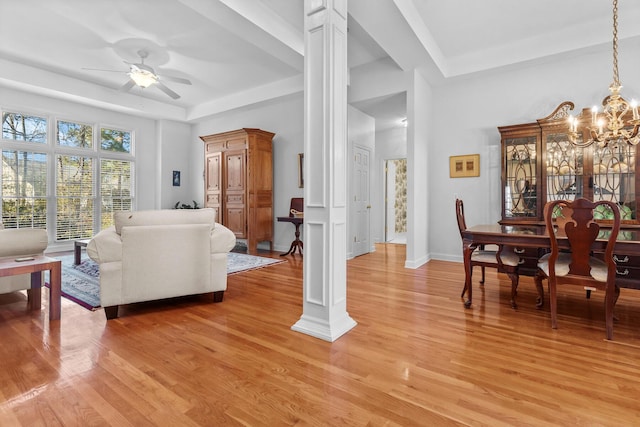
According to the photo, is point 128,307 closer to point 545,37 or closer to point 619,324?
point 619,324

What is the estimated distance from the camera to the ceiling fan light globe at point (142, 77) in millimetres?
4469

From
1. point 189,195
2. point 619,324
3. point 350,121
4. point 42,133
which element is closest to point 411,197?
point 350,121

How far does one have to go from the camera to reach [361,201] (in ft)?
19.8

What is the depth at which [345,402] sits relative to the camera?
1.55m

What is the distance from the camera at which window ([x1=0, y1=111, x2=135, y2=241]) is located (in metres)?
5.66

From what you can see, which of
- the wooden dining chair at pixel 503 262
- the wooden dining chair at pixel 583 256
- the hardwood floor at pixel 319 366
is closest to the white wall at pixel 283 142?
the hardwood floor at pixel 319 366

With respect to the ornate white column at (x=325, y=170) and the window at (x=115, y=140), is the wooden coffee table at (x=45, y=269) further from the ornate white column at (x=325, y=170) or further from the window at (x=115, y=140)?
the window at (x=115, y=140)

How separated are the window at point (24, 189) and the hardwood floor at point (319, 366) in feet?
12.4

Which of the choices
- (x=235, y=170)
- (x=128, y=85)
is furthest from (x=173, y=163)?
(x=128, y=85)

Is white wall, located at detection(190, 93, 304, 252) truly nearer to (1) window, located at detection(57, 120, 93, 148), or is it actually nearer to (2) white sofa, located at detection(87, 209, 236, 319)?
(1) window, located at detection(57, 120, 93, 148)

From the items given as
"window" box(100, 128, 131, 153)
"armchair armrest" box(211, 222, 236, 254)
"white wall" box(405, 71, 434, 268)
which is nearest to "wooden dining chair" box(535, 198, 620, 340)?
"white wall" box(405, 71, 434, 268)

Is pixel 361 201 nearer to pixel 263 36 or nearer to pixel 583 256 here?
pixel 263 36

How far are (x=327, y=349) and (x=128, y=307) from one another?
79.4 inches

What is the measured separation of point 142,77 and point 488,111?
5100 millimetres
